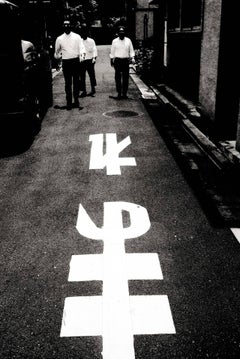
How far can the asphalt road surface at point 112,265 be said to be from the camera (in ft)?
9.43

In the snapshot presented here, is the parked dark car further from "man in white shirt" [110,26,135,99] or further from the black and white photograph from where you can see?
"man in white shirt" [110,26,135,99]

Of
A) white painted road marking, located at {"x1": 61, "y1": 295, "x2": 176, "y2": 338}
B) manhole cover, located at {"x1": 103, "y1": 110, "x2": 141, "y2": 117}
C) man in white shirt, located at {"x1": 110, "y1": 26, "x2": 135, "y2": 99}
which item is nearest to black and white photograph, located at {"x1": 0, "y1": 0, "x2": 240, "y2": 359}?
white painted road marking, located at {"x1": 61, "y1": 295, "x2": 176, "y2": 338}

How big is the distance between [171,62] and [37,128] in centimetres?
808

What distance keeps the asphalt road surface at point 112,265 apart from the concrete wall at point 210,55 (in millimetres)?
2245

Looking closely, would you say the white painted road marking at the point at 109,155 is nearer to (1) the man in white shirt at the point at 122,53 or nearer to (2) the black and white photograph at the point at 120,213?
(2) the black and white photograph at the point at 120,213

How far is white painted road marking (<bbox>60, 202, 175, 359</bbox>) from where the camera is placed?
2.93 metres

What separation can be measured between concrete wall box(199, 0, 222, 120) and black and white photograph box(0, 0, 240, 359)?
0.04 meters

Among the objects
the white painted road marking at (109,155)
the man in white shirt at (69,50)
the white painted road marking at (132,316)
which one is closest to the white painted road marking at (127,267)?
the white painted road marking at (132,316)

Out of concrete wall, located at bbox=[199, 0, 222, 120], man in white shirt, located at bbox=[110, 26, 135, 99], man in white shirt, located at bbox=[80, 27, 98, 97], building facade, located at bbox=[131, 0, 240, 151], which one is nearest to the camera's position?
building facade, located at bbox=[131, 0, 240, 151]

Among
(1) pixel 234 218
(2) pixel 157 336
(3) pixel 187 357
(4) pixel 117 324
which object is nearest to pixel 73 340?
(4) pixel 117 324

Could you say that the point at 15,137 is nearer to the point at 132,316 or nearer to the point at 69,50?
the point at 69,50

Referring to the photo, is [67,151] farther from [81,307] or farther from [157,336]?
[157,336]

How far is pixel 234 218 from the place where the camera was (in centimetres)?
473

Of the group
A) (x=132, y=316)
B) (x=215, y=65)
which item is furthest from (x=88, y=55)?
(x=132, y=316)
